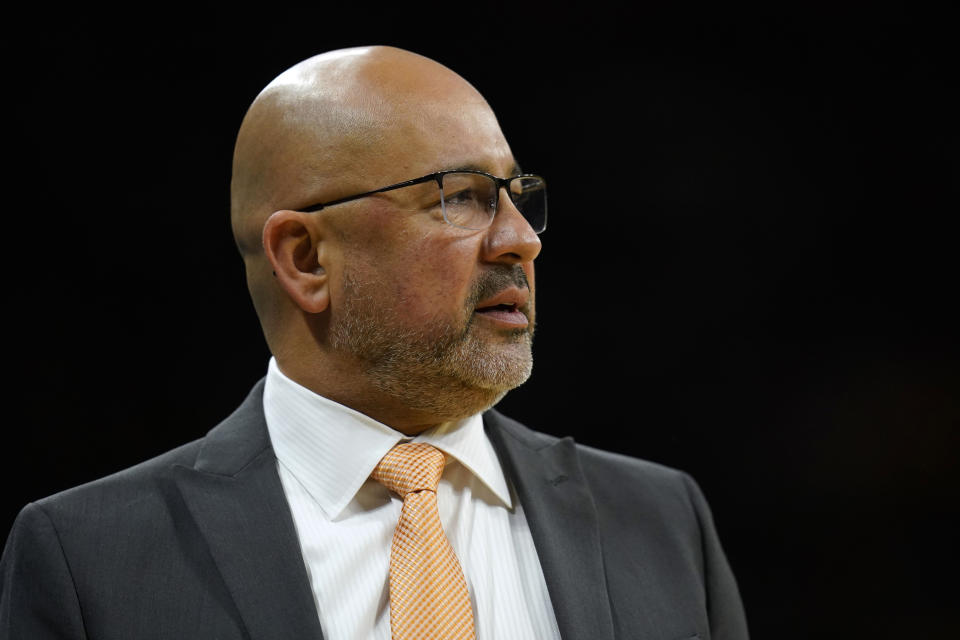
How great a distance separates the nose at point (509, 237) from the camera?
5.43 feet

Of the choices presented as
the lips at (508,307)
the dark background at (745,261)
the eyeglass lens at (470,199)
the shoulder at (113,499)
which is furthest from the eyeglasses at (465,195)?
the dark background at (745,261)

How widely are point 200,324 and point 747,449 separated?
4.27 ft

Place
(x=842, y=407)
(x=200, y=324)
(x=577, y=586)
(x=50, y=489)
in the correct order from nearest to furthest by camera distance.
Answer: (x=577, y=586) → (x=50, y=489) → (x=200, y=324) → (x=842, y=407)

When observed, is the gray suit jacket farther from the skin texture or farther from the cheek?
the cheek

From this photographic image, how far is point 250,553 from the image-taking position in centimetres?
153

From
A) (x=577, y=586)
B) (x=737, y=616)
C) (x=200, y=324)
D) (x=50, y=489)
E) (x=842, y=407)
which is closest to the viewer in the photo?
(x=577, y=586)

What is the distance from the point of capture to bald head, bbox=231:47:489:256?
5.42 feet

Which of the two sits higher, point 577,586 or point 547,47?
point 547,47

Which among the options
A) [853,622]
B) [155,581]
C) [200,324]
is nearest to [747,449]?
[853,622]

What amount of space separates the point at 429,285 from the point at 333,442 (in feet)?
0.97

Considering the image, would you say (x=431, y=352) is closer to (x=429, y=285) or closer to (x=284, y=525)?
(x=429, y=285)

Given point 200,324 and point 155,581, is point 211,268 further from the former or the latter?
point 155,581

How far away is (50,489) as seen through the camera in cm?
214

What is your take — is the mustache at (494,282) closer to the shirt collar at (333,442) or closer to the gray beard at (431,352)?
the gray beard at (431,352)
